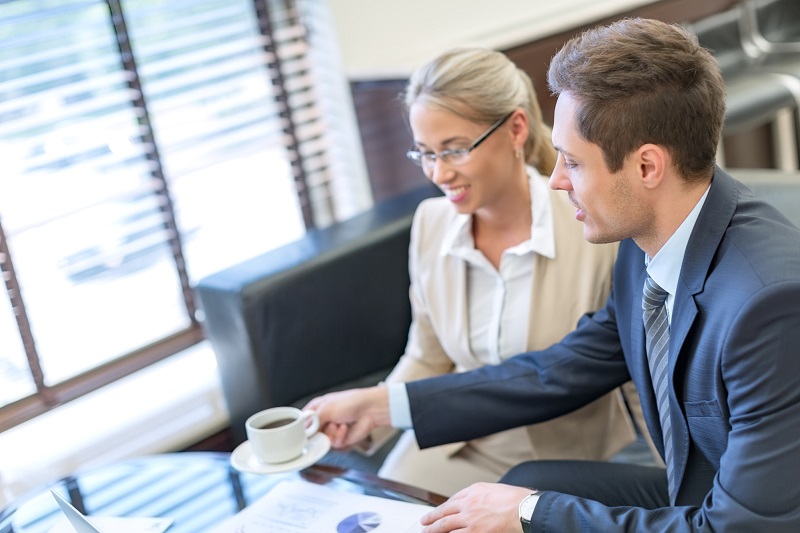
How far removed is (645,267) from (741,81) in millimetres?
2433

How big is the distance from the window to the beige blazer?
1.09 meters

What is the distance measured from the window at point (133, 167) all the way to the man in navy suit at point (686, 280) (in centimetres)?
172

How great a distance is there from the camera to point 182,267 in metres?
2.96

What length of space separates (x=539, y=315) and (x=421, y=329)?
0.32 metres

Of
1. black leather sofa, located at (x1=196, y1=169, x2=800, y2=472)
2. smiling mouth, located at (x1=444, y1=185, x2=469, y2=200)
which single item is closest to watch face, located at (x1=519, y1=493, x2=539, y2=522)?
smiling mouth, located at (x1=444, y1=185, x2=469, y2=200)

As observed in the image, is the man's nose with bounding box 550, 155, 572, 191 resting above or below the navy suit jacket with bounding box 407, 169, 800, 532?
above

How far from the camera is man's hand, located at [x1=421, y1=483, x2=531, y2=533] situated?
4.23ft

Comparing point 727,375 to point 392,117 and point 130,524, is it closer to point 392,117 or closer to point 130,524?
point 130,524

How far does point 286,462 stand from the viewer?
1.61 m

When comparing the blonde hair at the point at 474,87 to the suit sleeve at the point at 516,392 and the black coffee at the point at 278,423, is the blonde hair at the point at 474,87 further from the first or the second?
the black coffee at the point at 278,423

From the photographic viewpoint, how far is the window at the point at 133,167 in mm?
2611

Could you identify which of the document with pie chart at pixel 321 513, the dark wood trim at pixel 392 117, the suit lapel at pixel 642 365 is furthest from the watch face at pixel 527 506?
the dark wood trim at pixel 392 117

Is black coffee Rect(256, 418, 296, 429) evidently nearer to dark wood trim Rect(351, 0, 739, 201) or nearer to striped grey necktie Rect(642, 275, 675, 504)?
striped grey necktie Rect(642, 275, 675, 504)

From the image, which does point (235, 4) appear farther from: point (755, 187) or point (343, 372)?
point (755, 187)
